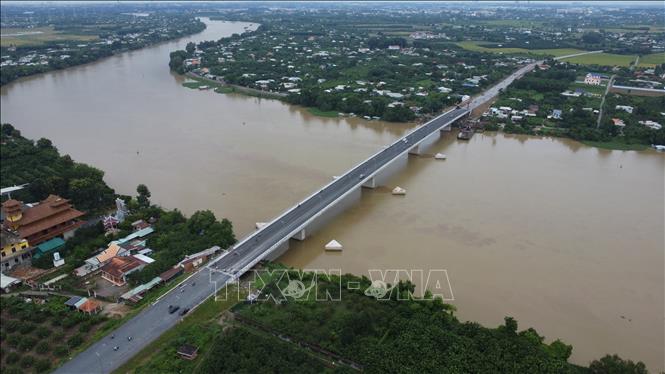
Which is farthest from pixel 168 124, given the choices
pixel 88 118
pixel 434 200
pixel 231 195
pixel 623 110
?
pixel 623 110

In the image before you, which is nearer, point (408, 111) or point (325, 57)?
point (408, 111)

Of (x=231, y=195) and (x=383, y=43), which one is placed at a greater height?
(x=383, y=43)

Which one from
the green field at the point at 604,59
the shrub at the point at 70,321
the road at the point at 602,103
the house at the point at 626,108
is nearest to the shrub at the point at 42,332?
the shrub at the point at 70,321

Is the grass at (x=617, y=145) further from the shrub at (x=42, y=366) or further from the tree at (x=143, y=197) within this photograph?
the shrub at (x=42, y=366)

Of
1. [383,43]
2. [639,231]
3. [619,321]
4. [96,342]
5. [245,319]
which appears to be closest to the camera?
[96,342]

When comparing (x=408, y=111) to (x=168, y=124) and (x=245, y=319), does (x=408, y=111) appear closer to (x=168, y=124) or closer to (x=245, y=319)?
(x=168, y=124)

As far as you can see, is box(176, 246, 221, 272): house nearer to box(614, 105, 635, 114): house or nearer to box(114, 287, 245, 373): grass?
box(114, 287, 245, 373): grass

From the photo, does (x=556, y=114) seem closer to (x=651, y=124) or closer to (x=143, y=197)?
(x=651, y=124)
